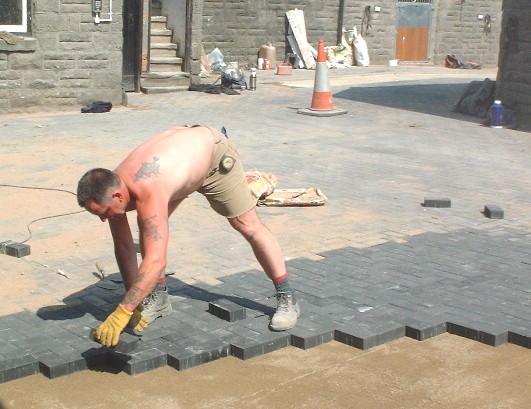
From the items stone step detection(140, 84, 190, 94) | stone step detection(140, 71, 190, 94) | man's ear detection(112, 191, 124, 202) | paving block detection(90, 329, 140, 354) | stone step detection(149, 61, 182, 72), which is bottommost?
paving block detection(90, 329, 140, 354)

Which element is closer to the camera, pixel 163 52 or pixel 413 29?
pixel 163 52

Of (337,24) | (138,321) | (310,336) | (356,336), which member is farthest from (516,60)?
(138,321)

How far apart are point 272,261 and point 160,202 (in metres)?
1.02

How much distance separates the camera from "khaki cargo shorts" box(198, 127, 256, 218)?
5.54 metres

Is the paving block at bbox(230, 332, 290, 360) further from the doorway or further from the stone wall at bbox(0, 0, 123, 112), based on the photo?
the doorway

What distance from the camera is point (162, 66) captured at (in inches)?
727

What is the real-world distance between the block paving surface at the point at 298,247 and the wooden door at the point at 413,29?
43.1 ft

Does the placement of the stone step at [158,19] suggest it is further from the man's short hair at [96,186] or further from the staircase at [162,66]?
the man's short hair at [96,186]

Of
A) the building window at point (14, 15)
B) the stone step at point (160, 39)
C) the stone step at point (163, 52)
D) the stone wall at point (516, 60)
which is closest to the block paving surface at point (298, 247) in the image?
the stone wall at point (516, 60)

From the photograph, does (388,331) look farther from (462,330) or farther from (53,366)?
(53,366)

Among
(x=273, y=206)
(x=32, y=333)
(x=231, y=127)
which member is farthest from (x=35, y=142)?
(x=32, y=333)

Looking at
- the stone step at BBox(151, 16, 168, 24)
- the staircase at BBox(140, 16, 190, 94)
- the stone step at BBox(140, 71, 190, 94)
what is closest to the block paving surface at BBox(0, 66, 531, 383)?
the stone step at BBox(140, 71, 190, 94)

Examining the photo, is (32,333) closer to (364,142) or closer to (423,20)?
(364,142)

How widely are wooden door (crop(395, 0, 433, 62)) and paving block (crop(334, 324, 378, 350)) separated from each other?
2251 centimetres
